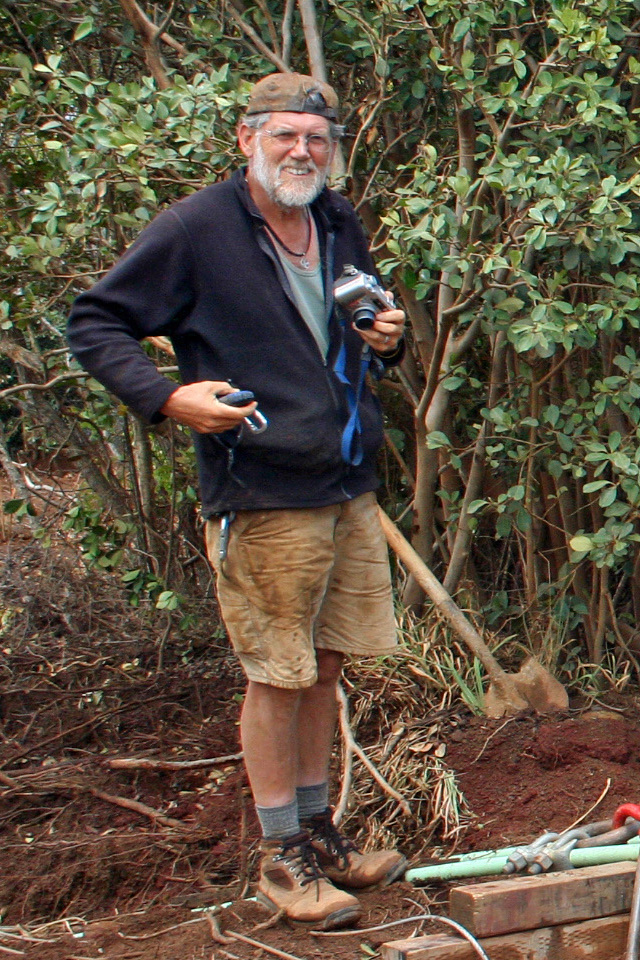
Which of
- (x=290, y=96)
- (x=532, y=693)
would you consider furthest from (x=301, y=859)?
(x=290, y=96)

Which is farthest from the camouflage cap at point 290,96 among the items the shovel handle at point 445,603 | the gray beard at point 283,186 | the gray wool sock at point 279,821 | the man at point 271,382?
the shovel handle at point 445,603

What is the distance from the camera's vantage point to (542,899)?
2607 mm

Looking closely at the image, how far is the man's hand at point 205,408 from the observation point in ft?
8.45

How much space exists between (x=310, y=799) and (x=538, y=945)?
2.48 ft

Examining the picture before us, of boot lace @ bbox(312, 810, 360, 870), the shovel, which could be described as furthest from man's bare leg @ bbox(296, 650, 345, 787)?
the shovel

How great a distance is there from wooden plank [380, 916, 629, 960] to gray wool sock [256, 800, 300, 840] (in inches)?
17.2

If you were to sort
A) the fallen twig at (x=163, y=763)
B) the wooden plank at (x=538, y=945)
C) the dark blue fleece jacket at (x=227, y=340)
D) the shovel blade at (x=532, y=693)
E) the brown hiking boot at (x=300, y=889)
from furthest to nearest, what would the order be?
1. the shovel blade at (x=532, y=693)
2. the fallen twig at (x=163, y=763)
3. the brown hiking boot at (x=300, y=889)
4. the dark blue fleece jacket at (x=227, y=340)
5. the wooden plank at (x=538, y=945)

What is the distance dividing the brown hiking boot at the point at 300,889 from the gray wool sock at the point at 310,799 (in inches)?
5.9

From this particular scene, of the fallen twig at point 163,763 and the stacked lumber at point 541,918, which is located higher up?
the stacked lumber at point 541,918

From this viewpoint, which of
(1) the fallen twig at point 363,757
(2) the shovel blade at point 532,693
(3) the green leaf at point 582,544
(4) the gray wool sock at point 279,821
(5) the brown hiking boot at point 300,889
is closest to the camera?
(5) the brown hiking boot at point 300,889

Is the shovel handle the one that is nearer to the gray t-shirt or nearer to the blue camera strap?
the blue camera strap

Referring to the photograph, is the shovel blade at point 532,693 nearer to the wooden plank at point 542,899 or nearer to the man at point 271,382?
the man at point 271,382

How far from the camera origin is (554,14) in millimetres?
3994

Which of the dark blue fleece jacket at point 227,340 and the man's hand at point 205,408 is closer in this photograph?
the man's hand at point 205,408
